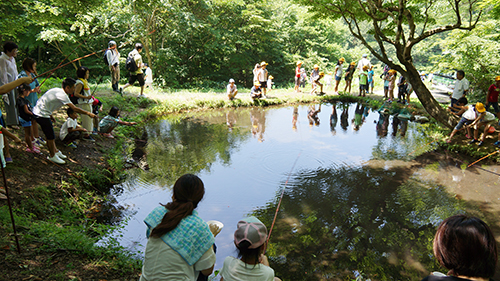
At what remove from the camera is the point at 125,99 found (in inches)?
377

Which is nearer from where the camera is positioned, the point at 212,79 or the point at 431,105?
the point at 431,105

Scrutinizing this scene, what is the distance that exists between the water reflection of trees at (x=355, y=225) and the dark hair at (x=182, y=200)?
1.74m

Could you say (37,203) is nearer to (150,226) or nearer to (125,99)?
(150,226)

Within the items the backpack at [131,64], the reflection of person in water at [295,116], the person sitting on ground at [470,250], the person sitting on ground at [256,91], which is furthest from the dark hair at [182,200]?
the person sitting on ground at [256,91]

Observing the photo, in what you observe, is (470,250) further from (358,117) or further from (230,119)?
(358,117)

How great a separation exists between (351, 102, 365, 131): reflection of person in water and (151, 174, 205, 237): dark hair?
26.1ft

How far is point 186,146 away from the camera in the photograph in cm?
707

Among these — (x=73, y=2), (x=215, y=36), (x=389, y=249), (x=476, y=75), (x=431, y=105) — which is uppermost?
(x=215, y=36)

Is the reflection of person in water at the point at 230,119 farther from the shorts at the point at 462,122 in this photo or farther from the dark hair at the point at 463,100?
the dark hair at the point at 463,100

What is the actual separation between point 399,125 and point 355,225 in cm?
678

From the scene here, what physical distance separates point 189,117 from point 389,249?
7.81 meters

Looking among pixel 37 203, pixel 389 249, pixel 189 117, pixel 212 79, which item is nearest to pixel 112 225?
pixel 37 203

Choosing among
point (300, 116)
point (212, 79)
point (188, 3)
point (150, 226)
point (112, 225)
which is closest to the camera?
point (150, 226)

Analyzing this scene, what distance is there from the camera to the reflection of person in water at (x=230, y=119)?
9.04 meters
